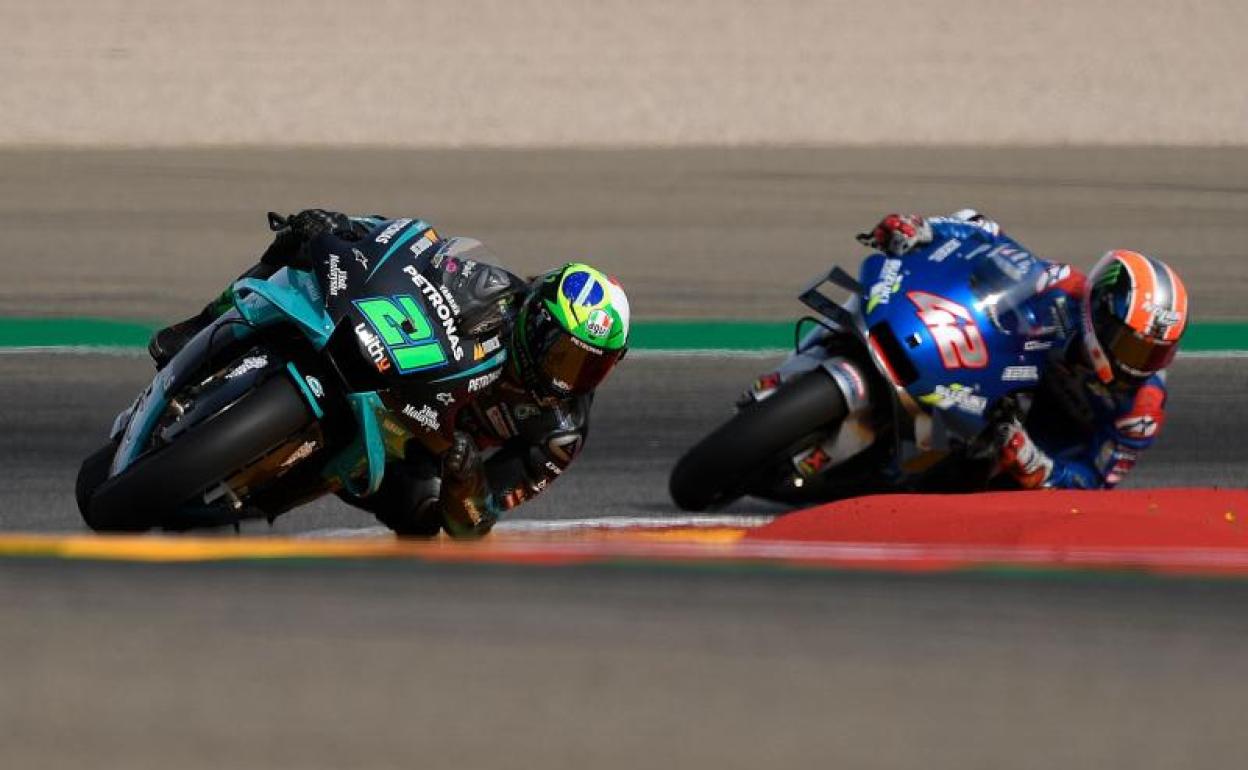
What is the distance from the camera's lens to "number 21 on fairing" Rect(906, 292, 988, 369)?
8.58m

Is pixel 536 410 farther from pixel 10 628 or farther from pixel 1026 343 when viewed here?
pixel 10 628

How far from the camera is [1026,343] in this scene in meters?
8.64

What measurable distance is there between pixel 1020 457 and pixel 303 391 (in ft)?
9.22

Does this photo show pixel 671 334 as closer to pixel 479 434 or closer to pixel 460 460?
pixel 479 434

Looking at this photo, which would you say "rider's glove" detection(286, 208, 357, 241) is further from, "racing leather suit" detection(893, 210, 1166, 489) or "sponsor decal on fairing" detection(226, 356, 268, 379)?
"racing leather suit" detection(893, 210, 1166, 489)

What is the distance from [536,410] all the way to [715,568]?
2.59m

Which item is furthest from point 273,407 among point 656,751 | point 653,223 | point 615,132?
point 615,132

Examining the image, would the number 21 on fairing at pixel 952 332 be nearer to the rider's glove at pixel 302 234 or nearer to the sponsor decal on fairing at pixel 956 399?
the sponsor decal on fairing at pixel 956 399

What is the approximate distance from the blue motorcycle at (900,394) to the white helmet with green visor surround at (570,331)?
3.84ft

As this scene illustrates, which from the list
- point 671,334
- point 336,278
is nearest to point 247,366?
point 336,278

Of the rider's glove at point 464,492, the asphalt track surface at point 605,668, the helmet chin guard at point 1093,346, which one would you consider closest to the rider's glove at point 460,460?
the rider's glove at point 464,492

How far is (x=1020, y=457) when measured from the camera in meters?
8.52

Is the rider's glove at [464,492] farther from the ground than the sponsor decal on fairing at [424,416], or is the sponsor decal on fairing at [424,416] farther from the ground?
the sponsor decal on fairing at [424,416]

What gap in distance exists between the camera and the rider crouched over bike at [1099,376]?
27.4 ft
